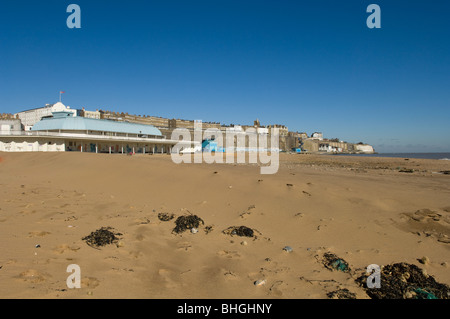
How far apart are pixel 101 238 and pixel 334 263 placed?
411cm

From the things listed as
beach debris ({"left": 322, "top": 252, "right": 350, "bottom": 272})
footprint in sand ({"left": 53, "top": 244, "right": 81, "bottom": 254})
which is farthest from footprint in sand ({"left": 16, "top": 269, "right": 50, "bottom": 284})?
beach debris ({"left": 322, "top": 252, "right": 350, "bottom": 272})

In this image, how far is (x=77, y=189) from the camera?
31.4ft

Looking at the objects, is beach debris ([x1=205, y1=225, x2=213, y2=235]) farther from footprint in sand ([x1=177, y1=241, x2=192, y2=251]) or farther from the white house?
the white house

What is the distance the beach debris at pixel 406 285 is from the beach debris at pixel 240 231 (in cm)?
217

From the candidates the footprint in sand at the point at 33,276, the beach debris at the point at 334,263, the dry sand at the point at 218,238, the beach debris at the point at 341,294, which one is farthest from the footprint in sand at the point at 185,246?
the beach debris at the point at 341,294

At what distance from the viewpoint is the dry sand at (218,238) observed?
3381 mm

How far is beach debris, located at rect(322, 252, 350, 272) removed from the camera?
3943 mm

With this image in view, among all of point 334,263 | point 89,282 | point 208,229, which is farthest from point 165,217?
point 334,263

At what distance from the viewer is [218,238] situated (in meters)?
5.20

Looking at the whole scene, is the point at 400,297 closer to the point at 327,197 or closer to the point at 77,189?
the point at 327,197

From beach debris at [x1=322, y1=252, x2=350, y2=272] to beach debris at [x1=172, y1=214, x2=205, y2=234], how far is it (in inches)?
110

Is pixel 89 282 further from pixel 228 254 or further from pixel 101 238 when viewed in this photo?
pixel 228 254
